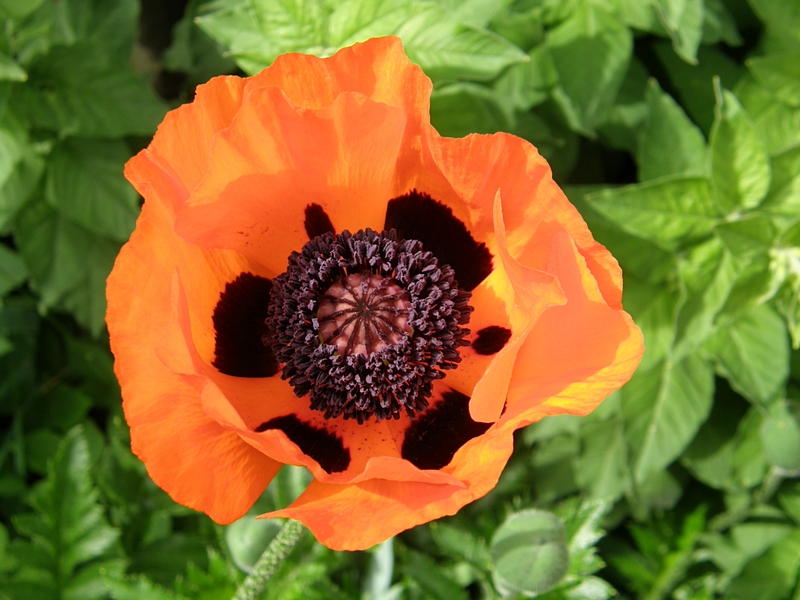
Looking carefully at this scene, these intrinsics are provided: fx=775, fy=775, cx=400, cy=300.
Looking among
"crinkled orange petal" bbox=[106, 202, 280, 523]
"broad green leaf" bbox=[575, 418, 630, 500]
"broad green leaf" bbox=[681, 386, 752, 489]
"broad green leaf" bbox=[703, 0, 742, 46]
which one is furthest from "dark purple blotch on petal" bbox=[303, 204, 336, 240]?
"broad green leaf" bbox=[681, 386, 752, 489]

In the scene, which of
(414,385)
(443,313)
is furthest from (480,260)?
(414,385)

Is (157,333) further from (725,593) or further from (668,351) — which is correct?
(725,593)

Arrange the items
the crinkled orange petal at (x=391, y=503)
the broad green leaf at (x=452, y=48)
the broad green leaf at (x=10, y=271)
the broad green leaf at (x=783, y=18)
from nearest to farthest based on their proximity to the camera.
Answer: the crinkled orange petal at (x=391, y=503), the broad green leaf at (x=452, y=48), the broad green leaf at (x=783, y=18), the broad green leaf at (x=10, y=271)

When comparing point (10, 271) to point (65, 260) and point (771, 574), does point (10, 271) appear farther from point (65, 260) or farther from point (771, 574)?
point (771, 574)

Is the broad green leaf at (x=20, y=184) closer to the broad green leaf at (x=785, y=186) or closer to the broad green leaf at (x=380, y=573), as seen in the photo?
the broad green leaf at (x=380, y=573)

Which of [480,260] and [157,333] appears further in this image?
[480,260]

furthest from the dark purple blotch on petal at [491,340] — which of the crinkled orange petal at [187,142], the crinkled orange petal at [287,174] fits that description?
the crinkled orange petal at [187,142]

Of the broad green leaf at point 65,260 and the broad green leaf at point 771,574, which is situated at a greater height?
the broad green leaf at point 65,260
